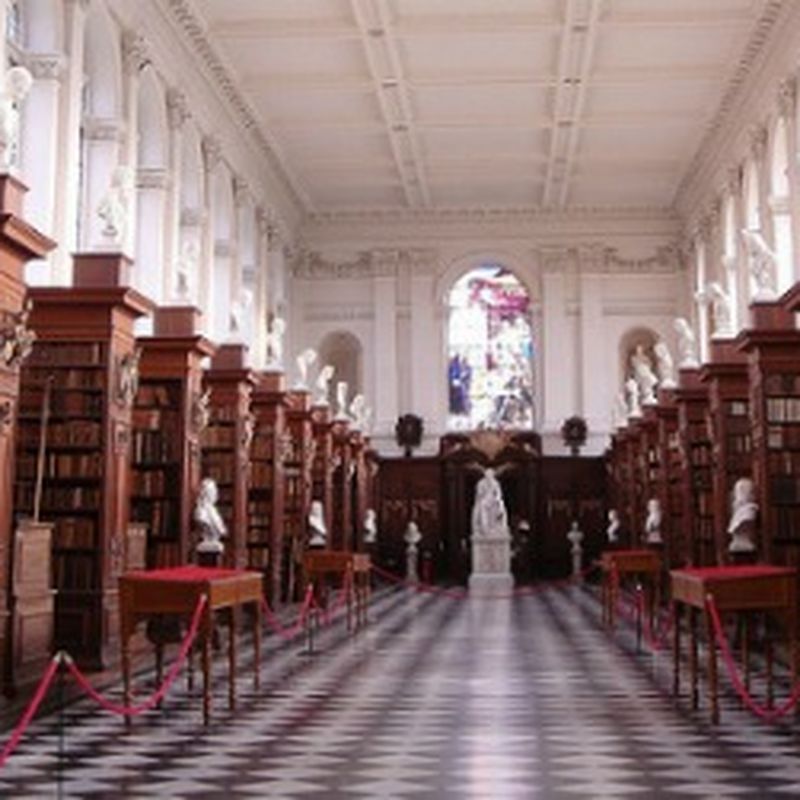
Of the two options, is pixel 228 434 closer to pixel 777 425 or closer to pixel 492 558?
pixel 777 425

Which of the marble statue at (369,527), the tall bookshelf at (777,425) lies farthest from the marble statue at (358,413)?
the tall bookshelf at (777,425)

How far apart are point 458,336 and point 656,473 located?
10330mm

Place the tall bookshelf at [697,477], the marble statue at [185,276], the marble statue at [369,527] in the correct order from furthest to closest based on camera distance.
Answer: the marble statue at [369,527]
the tall bookshelf at [697,477]
the marble statue at [185,276]

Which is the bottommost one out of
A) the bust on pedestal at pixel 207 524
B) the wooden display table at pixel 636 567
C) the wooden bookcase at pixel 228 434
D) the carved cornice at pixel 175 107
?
the wooden display table at pixel 636 567

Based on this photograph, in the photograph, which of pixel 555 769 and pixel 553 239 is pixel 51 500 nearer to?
pixel 555 769

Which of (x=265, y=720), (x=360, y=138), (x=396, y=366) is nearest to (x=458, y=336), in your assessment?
(x=396, y=366)

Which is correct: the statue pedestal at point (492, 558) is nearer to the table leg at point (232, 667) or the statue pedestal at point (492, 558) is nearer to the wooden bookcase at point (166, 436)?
the wooden bookcase at point (166, 436)

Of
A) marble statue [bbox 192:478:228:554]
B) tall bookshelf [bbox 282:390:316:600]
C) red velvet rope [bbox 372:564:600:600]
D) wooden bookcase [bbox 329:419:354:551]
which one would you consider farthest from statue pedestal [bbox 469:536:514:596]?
marble statue [bbox 192:478:228:554]

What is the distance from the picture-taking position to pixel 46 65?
12898 mm

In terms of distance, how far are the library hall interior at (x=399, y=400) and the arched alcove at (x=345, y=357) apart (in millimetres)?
111

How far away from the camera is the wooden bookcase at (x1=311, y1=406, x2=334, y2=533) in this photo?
20172 mm

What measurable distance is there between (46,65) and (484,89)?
371 inches

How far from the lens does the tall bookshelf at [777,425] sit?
37.7 ft

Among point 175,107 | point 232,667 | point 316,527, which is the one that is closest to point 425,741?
point 232,667
